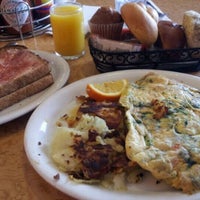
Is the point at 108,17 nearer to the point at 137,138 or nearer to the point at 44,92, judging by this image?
the point at 44,92

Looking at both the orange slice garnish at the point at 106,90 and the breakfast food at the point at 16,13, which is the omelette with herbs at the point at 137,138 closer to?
the orange slice garnish at the point at 106,90

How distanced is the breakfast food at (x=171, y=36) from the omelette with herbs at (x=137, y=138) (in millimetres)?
266

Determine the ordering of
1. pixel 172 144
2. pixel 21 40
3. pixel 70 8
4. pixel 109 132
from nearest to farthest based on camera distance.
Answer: pixel 172 144, pixel 109 132, pixel 70 8, pixel 21 40

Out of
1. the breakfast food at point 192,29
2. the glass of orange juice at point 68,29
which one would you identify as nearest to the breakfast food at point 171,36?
the breakfast food at point 192,29

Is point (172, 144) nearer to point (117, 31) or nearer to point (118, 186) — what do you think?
point (118, 186)

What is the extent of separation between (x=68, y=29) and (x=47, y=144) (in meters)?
0.65

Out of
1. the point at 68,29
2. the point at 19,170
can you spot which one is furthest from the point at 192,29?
the point at 19,170

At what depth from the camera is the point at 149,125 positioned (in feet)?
2.63

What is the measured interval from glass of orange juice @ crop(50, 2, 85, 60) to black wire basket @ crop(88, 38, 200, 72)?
20 cm

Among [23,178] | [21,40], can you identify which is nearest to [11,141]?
[23,178]

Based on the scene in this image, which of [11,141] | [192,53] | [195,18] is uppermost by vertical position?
[195,18]

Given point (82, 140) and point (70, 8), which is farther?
point (70, 8)

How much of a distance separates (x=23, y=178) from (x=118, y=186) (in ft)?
0.84

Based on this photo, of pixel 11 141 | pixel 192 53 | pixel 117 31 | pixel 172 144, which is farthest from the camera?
pixel 117 31
